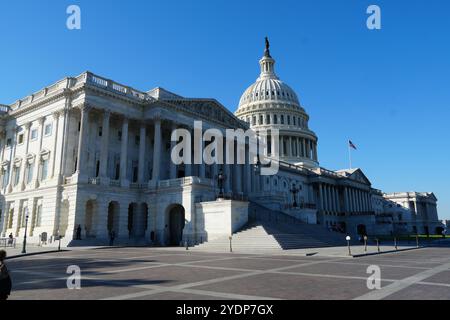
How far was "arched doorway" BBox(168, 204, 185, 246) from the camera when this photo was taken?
4697cm

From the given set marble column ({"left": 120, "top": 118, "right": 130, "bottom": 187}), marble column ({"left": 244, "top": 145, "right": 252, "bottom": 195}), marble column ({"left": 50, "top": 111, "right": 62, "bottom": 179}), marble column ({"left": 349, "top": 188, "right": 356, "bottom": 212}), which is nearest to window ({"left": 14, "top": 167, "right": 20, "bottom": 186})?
marble column ({"left": 50, "top": 111, "right": 62, "bottom": 179})

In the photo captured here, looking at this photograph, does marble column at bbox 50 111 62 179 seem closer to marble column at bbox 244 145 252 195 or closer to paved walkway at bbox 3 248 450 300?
paved walkway at bbox 3 248 450 300

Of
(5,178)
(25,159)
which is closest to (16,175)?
(5,178)

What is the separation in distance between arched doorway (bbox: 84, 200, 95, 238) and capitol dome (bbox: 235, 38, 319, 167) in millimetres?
78026

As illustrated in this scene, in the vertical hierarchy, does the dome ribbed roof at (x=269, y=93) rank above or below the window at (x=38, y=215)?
above

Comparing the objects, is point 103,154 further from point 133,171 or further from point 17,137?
point 17,137

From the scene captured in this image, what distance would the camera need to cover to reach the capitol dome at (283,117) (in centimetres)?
11831

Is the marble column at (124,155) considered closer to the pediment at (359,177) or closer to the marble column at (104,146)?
the marble column at (104,146)

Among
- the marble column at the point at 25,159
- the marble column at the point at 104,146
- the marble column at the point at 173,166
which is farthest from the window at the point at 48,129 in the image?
the marble column at the point at 173,166

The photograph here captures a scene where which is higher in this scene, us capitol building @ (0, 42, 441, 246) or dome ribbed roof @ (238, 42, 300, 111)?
dome ribbed roof @ (238, 42, 300, 111)

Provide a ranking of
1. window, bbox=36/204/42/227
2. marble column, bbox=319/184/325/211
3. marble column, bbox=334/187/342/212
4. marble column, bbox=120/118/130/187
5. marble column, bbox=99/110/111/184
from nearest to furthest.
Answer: marble column, bbox=99/110/111/184 → window, bbox=36/204/42/227 → marble column, bbox=120/118/130/187 → marble column, bbox=319/184/325/211 → marble column, bbox=334/187/342/212

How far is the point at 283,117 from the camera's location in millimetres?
121500

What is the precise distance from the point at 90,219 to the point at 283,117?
287 feet

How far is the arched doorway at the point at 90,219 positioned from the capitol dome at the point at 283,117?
3072 inches
